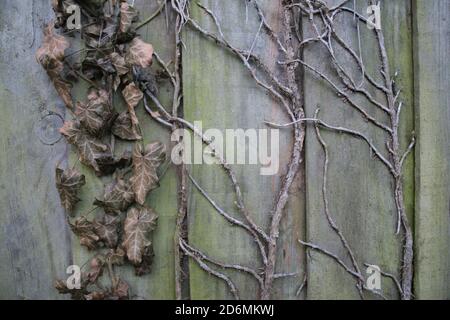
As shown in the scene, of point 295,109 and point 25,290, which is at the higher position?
point 295,109

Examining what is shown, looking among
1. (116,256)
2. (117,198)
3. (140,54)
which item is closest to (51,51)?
(140,54)

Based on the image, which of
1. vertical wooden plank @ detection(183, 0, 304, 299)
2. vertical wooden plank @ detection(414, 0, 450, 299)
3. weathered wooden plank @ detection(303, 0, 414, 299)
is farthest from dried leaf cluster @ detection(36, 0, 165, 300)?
vertical wooden plank @ detection(414, 0, 450, 299)

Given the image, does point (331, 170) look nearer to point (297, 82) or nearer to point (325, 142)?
point (325, 142)

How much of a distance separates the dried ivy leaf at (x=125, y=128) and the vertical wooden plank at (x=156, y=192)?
37 millimetres

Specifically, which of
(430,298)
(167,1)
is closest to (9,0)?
(167,1)

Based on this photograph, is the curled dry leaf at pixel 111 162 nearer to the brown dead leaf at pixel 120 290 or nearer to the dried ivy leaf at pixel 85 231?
the dried ivy leaf at pixel 85 231

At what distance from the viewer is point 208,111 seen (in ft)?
5.90

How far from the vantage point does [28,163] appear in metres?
1.83

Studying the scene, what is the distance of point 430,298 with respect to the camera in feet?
5.92

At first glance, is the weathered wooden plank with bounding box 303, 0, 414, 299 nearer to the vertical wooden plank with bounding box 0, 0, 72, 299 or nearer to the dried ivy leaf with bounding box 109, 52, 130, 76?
the dried ivy leaf with bounding box 109, 52, 130, 76

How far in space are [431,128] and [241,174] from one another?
73cm

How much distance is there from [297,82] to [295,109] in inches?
4.2

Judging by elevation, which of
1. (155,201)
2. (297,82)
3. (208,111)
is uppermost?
(297,82)

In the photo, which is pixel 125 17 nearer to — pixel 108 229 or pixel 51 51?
pixel 51 51
